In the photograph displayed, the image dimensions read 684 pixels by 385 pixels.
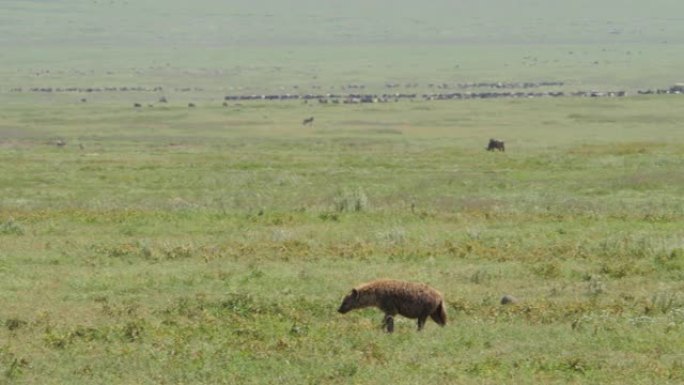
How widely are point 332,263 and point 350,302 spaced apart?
575 cm

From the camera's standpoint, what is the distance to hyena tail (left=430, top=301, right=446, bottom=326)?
729 inches

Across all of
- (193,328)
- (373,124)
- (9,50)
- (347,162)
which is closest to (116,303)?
(193,328)

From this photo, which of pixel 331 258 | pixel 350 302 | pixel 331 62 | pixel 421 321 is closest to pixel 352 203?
pixel 331 258

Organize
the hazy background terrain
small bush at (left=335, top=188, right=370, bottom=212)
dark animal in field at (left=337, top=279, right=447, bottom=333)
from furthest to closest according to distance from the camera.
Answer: the hazy background terrain, small bush at (left=335, top=188, right=370, bottom=212), dark animal in field at (left=337, top=279, right=447, bottom=333)

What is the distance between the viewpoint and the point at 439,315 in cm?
1859

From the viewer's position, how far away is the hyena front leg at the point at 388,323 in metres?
18.3

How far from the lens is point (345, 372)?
53.0 feet

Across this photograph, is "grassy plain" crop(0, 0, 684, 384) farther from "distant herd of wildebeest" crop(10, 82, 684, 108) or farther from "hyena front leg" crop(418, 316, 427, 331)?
"distant herd of wildebeest" crop(10, 82, 684, 108)

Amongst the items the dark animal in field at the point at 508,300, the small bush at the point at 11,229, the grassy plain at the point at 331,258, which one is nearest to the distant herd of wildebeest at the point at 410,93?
the grassy plain at the point at 331,258

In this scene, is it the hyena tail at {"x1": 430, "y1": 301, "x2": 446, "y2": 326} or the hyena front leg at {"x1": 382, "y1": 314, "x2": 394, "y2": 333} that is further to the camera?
the hyena tail at {"x1": 430, "y1": 301, "x2": 446, "y2": 326}

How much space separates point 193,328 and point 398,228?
10588 mm

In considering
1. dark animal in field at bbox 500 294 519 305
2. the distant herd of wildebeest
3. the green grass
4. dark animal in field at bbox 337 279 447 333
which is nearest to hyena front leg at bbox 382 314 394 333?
dark animal in field at bbox 337 279 447 333

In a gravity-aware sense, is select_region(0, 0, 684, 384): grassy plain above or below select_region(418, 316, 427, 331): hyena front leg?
below

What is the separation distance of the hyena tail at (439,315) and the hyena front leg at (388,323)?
56 cm
